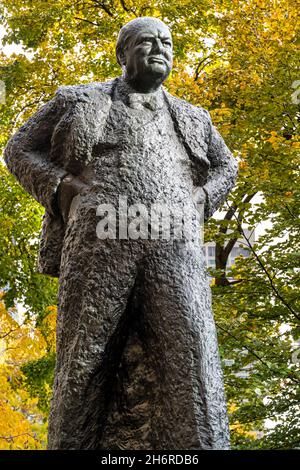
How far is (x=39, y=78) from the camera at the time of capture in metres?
13.7

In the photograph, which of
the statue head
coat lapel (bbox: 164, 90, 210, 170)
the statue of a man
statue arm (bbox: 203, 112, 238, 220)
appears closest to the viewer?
the statue of a man

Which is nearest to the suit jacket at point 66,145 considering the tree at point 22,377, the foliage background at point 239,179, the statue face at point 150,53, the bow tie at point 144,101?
the bow tie at point 144,101

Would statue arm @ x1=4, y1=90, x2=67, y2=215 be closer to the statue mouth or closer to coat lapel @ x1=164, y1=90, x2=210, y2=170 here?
the statue mouth

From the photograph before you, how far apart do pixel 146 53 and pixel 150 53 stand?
0.02 meters

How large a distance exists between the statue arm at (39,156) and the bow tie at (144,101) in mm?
368

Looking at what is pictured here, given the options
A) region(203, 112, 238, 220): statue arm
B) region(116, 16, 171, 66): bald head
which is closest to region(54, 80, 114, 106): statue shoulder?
region(116, 16, 171, 66): bald head

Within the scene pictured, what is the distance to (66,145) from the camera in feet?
14.1

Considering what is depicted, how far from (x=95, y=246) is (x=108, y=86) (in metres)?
0.99

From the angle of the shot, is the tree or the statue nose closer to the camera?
Result: the statue nose

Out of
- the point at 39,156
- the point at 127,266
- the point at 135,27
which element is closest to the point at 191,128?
the point at 135,27

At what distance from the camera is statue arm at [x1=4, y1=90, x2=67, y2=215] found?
4.33 m

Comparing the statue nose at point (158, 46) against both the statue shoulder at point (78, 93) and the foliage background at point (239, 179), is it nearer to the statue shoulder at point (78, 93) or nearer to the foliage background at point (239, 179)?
the statue shoulder at point (78, 93)

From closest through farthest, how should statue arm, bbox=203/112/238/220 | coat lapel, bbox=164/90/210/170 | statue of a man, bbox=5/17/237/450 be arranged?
statue of a man, bbox=5/17/237/450 → coat lapel, bbox=164/90/210/170 → statue arm, bbox=203/112/238/220
